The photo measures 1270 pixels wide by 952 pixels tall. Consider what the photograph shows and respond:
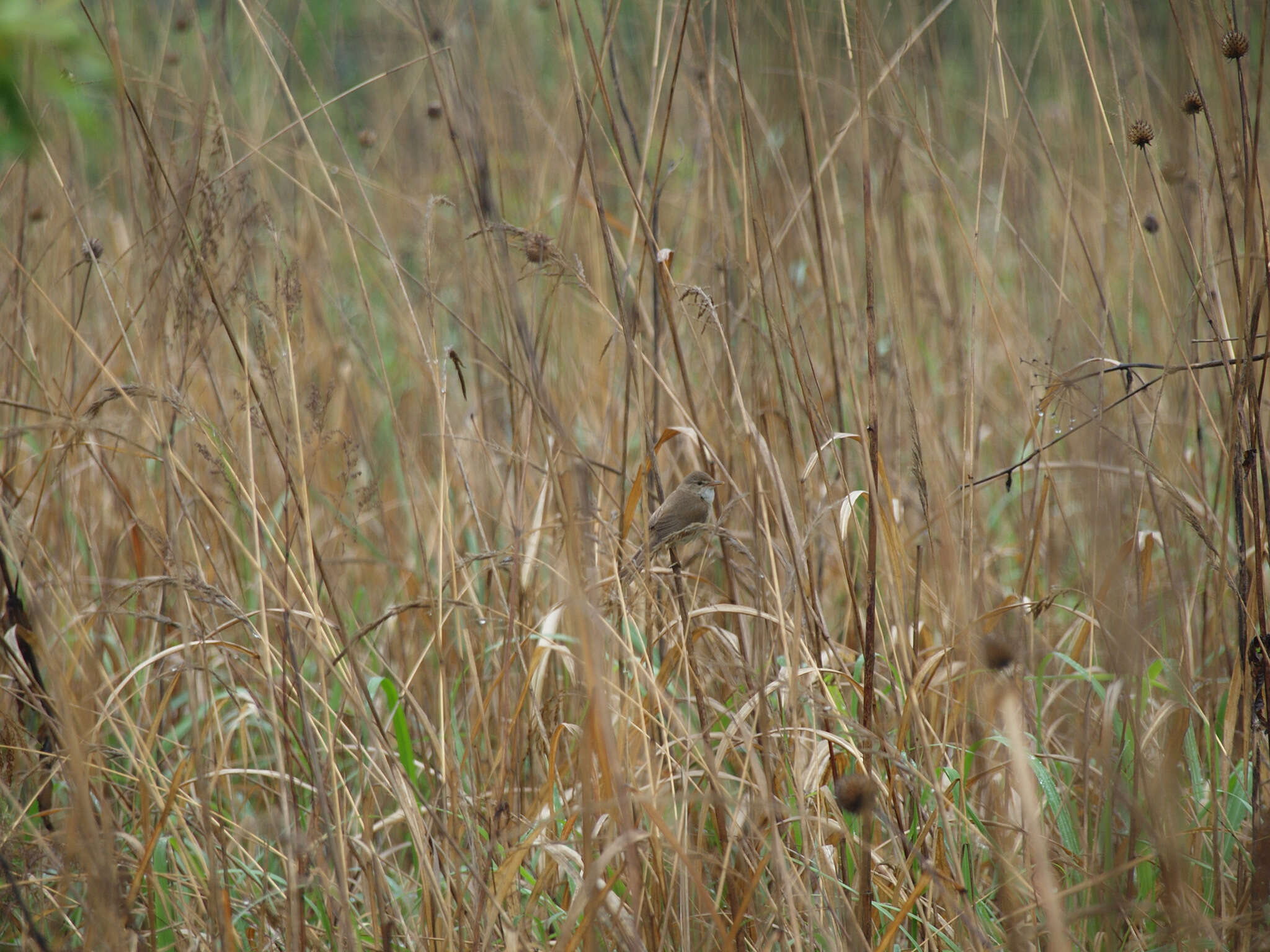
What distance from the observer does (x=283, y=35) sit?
1.64 m

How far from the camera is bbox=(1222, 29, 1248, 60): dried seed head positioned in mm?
1519

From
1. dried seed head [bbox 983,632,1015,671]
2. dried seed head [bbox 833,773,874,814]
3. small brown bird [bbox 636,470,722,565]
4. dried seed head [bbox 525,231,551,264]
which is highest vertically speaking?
dried seed head [bbox 525,231,551,264]

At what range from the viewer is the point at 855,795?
1.27 metres

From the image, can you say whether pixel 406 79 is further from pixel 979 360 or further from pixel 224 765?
pixel 224 765

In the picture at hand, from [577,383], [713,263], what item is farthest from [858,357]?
[713,263]

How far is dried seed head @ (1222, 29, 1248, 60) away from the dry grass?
0.06 metres

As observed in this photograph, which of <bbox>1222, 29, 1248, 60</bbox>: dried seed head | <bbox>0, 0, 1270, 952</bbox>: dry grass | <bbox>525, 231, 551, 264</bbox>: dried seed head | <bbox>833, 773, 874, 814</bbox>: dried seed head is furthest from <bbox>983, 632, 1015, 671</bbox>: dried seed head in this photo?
<bbox>1222, 29, 1248, 60</bbox>: dried seed head

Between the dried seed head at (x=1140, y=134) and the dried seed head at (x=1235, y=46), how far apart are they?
0.19m

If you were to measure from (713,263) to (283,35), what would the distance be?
2.86 feet

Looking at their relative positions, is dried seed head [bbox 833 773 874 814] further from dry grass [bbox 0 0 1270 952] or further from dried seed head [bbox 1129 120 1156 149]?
dried seed head [bbox 1129 120 1156 149]

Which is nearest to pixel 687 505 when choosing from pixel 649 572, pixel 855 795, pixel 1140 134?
pixel 649 572

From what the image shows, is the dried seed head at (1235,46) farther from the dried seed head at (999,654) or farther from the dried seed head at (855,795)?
the dried seed head at (855,795)

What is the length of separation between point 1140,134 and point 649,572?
116cm

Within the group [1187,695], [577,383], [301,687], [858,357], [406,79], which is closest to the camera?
[301,687]
